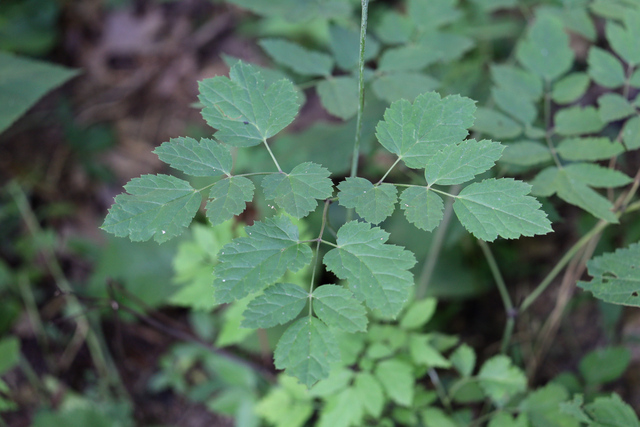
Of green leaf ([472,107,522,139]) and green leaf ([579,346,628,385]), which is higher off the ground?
green leaf ([472,107,522,139])

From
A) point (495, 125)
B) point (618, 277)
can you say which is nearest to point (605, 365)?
point (618, 277)

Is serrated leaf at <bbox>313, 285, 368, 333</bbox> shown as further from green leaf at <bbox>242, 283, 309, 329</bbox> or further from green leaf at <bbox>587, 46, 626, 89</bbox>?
green leaf at <bbox>587, 46, 626, 89</bbox>

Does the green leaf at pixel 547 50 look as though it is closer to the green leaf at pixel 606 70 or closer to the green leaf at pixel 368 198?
the green leaf at pixel 606 70

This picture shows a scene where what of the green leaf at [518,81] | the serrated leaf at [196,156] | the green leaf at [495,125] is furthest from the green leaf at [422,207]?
the green leaf at [518,81]

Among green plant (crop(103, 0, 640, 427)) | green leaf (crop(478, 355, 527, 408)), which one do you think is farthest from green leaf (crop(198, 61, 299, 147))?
green leaf (crop(478, 355, 527, 408))

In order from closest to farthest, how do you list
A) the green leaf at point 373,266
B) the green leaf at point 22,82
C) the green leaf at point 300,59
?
the green leaf at point 373,266
the green leaf at point 300,59
the green leaf at point 22,82

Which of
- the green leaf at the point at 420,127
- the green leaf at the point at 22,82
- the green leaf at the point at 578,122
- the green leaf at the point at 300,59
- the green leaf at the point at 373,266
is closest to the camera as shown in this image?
the green leaf at the point at 373,266

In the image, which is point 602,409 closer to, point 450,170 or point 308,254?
point 450,170
